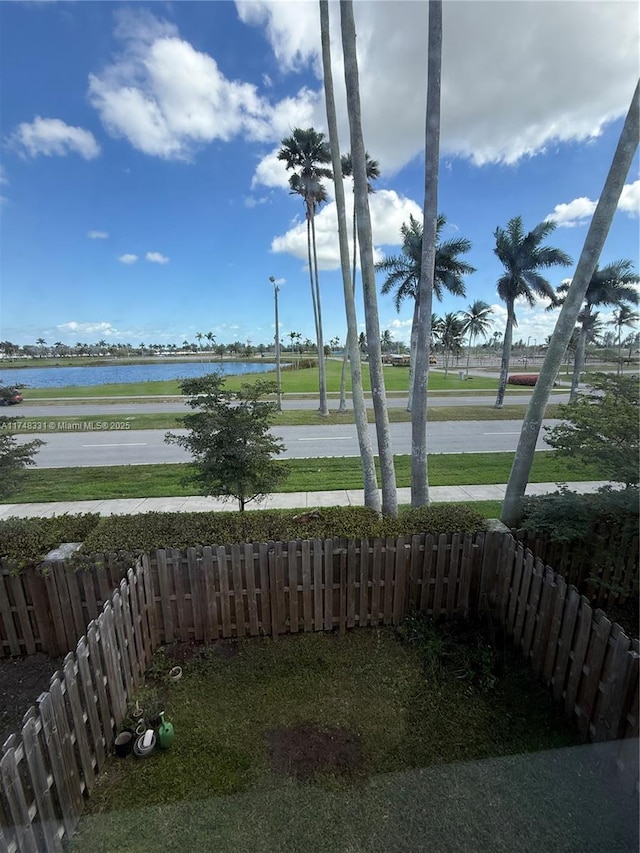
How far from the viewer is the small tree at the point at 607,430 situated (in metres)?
3.92

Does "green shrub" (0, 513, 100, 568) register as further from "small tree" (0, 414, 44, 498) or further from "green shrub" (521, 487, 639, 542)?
"green shrub" (521, 487, 639, 542)

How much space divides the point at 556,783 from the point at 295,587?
102 inches

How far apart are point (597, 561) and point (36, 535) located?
6701 mm

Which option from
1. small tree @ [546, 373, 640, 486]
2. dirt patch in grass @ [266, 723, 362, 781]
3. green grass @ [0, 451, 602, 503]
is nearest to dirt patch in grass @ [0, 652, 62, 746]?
dirt patch in grass @ [266, 723, 362, 781]

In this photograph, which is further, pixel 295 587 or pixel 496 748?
Answer: pixel 295 587

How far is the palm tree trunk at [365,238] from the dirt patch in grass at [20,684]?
4.53 meters

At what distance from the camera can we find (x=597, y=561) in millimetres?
4809

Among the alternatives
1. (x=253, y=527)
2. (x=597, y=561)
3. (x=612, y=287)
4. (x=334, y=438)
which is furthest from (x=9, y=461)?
Answer: (x=612, y=287)

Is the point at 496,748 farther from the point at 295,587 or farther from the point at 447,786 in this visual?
the point at 295,587

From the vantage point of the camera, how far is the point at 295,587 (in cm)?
433

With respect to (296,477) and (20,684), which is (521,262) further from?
(20,684)

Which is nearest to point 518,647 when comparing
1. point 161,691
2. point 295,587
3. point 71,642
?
point 295,587

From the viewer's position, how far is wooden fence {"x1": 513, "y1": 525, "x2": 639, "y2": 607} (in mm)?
4645

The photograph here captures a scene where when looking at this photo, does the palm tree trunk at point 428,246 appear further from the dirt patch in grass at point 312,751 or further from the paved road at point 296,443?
the paved road at point 296,443
